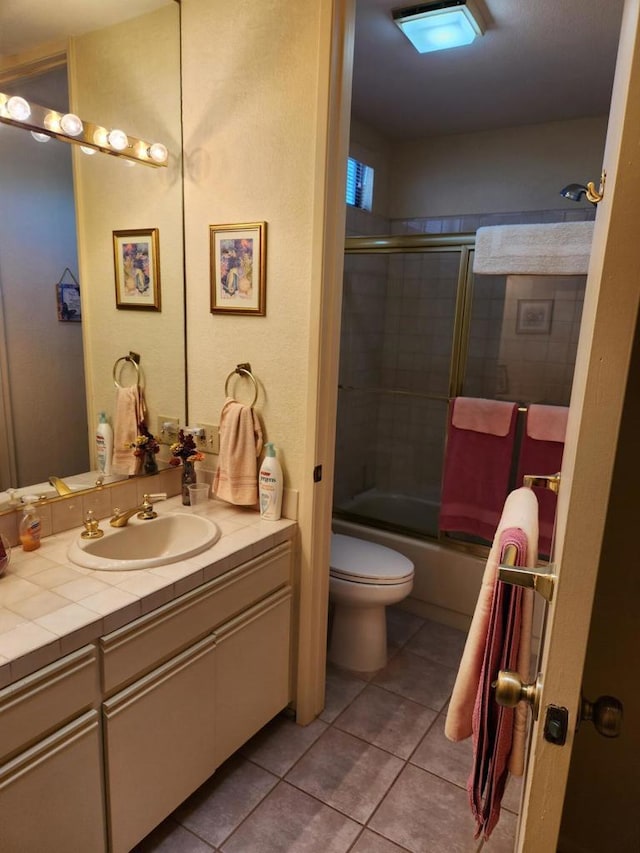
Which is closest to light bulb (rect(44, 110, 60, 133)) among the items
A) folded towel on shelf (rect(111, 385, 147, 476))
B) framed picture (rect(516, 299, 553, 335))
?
folded towel on shelf (rect(111, 385, 147, 476))

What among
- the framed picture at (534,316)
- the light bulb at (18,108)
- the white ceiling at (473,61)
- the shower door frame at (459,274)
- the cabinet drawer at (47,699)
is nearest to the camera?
the cabinet drawer at (47,699)

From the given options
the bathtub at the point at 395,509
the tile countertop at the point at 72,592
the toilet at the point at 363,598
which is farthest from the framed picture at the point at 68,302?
the bathtub at the point at 395,509

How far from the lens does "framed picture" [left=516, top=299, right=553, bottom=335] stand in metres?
3.09

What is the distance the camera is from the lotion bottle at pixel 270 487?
193cm

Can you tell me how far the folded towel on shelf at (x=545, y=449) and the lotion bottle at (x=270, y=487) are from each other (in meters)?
1.27

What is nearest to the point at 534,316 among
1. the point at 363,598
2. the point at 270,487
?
the point at 363,598

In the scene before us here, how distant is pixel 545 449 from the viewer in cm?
252

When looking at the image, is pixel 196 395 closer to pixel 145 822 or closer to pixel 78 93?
pixel 78 93

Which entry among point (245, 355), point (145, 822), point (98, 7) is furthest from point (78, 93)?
point (145, 822)

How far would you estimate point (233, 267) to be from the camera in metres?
1.94

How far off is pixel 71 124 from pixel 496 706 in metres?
1.94

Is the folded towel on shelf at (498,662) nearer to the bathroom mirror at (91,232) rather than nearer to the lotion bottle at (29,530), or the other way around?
the lotion bottle at (29,530)

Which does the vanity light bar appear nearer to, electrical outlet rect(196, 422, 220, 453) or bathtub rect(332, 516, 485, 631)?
electrical outlet rect(196, 422, 220, 453)

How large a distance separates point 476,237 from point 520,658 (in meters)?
2.10
